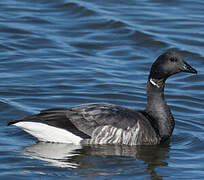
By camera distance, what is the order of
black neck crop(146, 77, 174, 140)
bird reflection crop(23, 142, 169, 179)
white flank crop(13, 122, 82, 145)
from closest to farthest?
1. bird reflection crop(23, 142, 169, 179)
2. white flank crop(13, 122, 82, 145)
3. black neck crop(146, 77, 174, 140)

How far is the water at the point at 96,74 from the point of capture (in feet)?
32.6

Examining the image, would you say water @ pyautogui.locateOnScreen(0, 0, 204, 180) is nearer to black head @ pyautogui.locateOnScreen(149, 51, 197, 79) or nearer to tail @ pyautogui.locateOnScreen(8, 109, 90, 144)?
tail @ pyautogui.locateOnScreen(8, 109, 90, 144)

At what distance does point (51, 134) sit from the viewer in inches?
421

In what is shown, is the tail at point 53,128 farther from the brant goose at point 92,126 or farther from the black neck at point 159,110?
the black neck at point 159,110

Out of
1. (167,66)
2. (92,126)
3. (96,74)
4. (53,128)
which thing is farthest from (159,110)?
(96,74)

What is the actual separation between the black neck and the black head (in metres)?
0.15

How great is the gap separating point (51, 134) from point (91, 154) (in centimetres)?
78

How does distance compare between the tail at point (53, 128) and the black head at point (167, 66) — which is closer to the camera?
the tail at point (53, 128)

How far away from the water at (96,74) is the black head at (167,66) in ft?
3.84

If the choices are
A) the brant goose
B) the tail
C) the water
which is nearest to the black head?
the brant goose

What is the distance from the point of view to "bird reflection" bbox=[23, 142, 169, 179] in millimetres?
9914

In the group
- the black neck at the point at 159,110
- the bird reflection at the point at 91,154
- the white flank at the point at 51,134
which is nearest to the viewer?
the bird reflection at the point at 91,154

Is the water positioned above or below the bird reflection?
above

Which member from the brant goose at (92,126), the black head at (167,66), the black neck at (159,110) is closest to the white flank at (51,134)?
the brant goose at (92,126)
